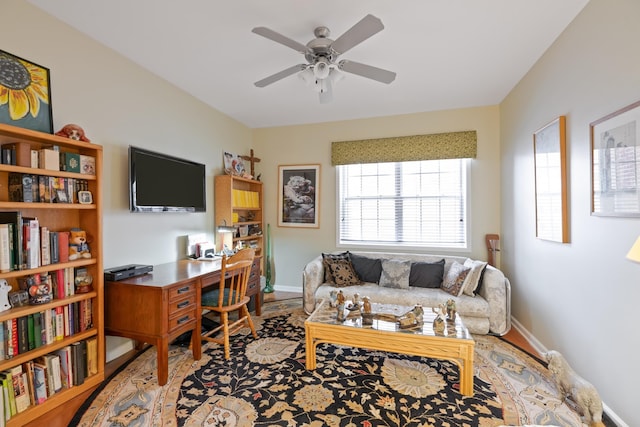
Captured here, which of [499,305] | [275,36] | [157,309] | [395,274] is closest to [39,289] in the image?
[157,309]

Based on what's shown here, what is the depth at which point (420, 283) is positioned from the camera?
128 inches

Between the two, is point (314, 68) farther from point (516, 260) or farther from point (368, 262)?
point (516, 260)

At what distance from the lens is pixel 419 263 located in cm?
337

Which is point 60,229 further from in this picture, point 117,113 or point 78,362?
point 117,113

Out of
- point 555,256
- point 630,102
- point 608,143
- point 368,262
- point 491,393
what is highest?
point 630,102

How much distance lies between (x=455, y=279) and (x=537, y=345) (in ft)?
2.79

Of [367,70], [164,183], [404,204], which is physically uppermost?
[367,70]

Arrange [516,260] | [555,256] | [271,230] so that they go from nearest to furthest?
[555,256] < [516,260] < [271,230]

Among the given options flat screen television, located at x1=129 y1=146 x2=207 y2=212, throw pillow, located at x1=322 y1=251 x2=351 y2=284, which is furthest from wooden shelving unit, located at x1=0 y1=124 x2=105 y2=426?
throw pillow, located at x1=322 y1=251 x2=351 y2=284

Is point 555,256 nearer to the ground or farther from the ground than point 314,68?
nearer to the ground

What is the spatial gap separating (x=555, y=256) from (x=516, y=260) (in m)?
0.83

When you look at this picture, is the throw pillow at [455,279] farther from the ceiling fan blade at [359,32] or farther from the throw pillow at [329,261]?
the ceiling fan blade at [359,32]

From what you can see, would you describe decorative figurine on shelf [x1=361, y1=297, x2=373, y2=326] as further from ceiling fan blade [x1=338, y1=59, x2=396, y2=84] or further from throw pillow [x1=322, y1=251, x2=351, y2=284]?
ceiling fan blade [x1=338, y1=59, x2=396, y2=84]

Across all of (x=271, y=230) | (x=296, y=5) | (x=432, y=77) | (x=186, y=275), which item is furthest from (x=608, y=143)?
(x=271, y=230)
